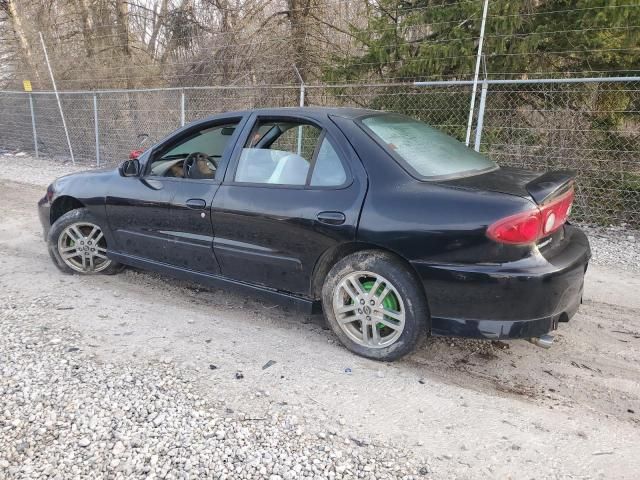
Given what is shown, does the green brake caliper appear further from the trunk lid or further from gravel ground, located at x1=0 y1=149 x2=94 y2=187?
gravel ground, located at x1=0 y1=149 x2=94 y2=187

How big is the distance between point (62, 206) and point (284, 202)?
2.64 meters

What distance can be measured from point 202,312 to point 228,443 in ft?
5.54

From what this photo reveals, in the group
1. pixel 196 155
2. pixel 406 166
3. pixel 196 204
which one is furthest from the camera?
pixel 196 155

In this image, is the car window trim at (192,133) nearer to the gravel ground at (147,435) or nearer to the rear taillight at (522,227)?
the gravel ground at (147,435)

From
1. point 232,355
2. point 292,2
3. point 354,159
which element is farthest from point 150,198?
point 292,2

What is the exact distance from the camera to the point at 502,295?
2752mm

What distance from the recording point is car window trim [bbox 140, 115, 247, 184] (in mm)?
3774

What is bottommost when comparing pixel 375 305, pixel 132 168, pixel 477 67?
pixel 375 305

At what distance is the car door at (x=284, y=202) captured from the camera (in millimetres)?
3199

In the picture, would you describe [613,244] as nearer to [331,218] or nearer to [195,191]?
[331,218]

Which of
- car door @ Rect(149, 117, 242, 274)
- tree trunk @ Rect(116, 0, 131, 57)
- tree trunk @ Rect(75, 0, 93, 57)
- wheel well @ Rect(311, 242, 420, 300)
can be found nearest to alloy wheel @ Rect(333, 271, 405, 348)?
wheel well @ Rect(311, 242, 420, 300)

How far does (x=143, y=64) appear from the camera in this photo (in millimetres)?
15047

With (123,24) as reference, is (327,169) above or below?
below

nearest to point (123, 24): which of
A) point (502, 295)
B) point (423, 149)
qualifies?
point (423, 149)
